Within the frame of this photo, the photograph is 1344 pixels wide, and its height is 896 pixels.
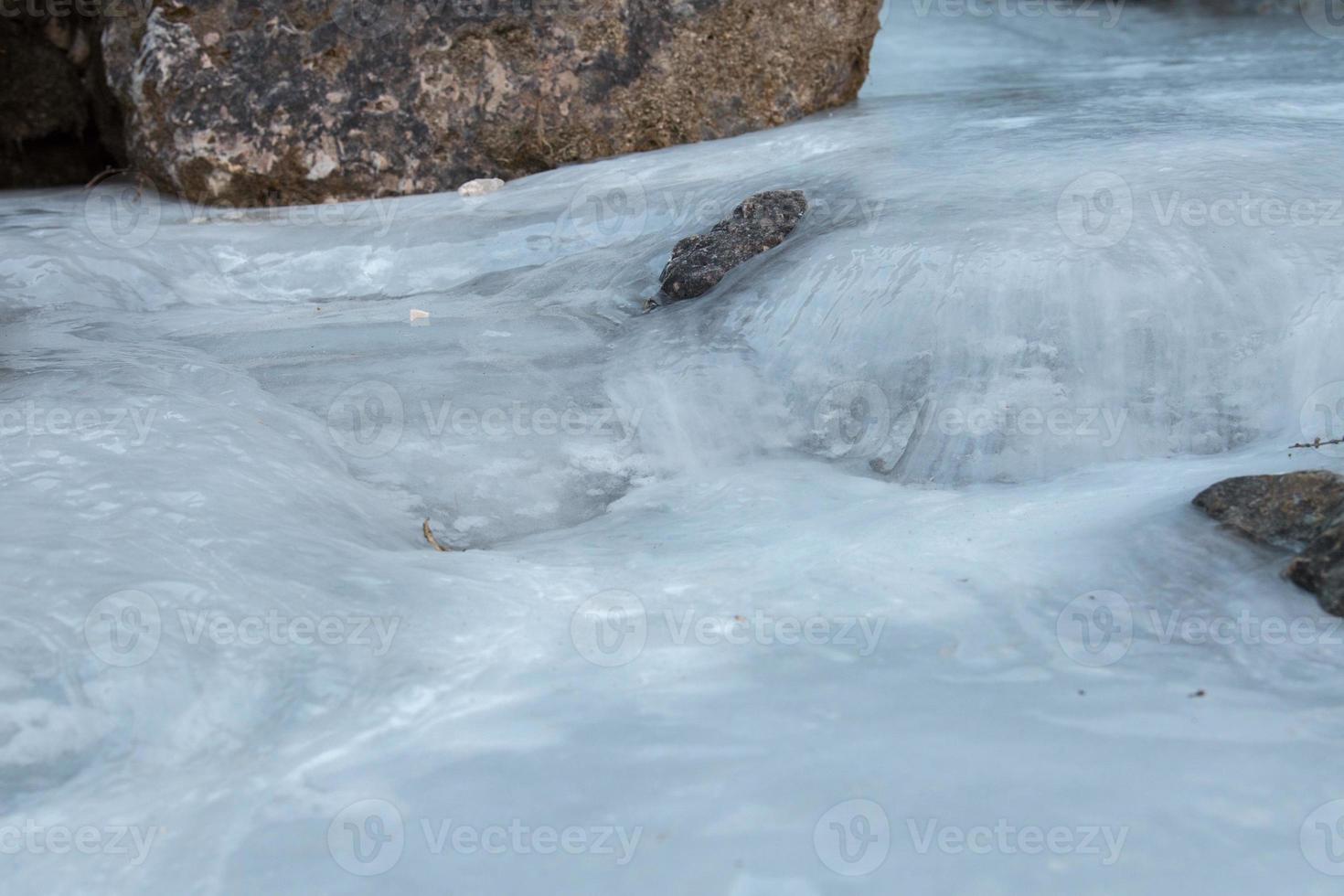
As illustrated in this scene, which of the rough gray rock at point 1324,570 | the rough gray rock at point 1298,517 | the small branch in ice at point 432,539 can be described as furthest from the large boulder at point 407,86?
the rough gray rock at point 1324,570

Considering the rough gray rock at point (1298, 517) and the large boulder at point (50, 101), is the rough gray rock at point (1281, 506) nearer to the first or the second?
the rough gray rock at point (1298, 517)

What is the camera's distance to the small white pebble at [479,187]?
4438 millimetres

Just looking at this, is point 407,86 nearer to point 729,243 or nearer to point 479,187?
point 479,187

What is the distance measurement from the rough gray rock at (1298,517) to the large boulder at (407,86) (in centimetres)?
292

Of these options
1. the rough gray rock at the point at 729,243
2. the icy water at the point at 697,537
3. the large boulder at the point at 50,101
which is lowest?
the icy water at the point at 697,537

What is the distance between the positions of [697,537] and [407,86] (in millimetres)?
2668

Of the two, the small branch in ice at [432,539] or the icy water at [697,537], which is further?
the small branch in ice at [432,539]

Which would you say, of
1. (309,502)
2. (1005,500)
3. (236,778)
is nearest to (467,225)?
(309,502)

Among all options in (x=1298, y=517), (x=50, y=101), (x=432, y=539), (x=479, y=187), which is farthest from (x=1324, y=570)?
(x=50, y=101)

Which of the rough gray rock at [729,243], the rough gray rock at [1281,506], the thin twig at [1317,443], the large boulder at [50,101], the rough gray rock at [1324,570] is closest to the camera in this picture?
the rough gray rock at [1324,570]

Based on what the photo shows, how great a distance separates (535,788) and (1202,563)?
4.14 feet

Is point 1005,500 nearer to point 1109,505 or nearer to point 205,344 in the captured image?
point 1109,505

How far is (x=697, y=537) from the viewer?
2461 millimetres

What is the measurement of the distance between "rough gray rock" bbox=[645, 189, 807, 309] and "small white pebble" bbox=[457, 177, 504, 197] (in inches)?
43.0
